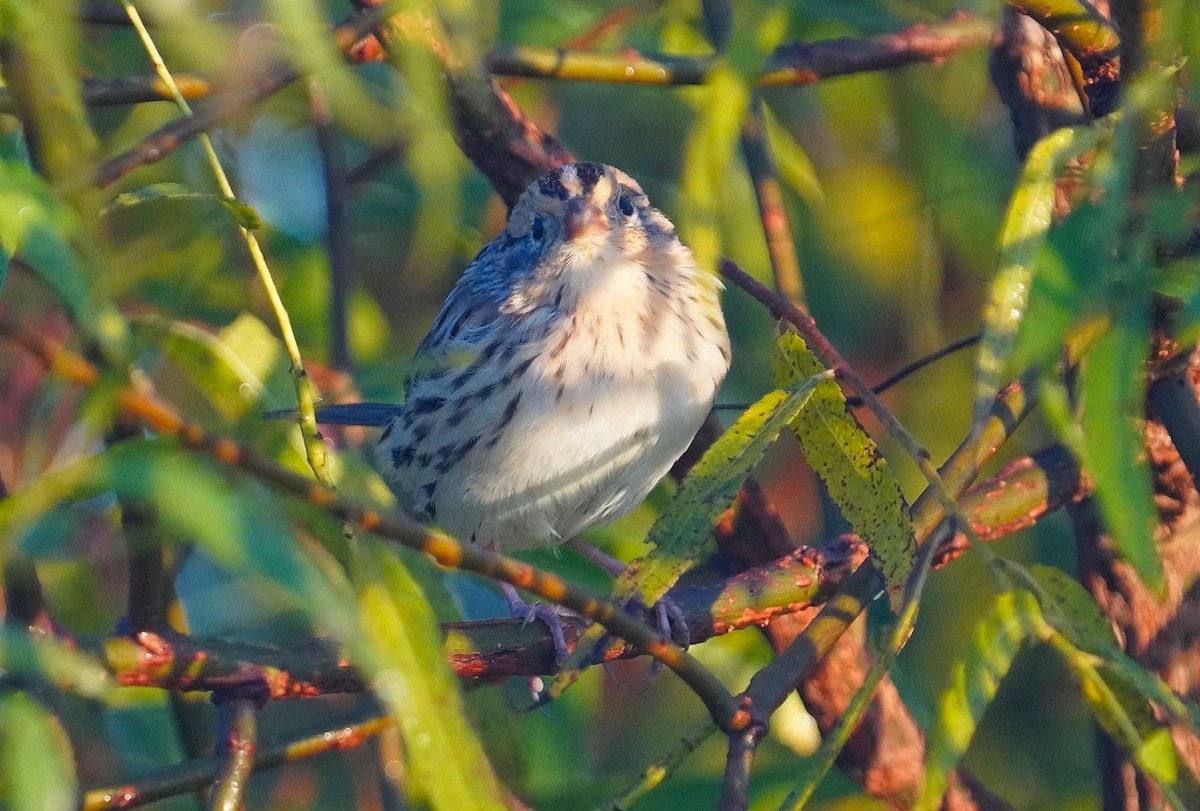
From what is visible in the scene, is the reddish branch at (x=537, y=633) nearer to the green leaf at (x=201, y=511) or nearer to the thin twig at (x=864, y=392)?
the thin twig at (x=864, y=392)

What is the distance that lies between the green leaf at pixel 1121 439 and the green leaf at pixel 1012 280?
55 millimetres

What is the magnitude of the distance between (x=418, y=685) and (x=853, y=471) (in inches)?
18.1

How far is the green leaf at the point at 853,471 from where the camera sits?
1.06 m

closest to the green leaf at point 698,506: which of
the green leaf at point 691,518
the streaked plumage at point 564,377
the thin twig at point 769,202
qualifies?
the green leaf at point 691,518

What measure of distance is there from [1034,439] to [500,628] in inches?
49.9

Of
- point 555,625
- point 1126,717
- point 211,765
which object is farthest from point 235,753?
point 1126,717

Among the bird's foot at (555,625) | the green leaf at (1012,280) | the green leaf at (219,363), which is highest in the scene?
the green leaf at (1012,280)

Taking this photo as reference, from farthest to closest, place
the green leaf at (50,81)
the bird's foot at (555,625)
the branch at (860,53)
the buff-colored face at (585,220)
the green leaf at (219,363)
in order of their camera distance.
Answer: the buff-colored face at (585,220), the branch at (860,53), the bird's foot at (555,625), the green leaf at (219,363), the green leaf at (50,81)

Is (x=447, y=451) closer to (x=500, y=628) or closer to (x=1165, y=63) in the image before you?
(x=500, y=628)

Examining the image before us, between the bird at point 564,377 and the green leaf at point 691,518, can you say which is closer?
the green leaf at point 691,518

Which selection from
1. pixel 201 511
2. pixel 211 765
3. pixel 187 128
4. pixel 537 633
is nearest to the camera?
pixel 201 511

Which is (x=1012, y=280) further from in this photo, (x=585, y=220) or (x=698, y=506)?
(x=585, y=220)

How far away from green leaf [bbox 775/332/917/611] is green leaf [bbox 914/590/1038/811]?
14cm

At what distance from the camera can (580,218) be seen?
2.25 m
